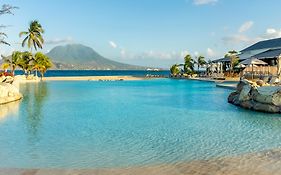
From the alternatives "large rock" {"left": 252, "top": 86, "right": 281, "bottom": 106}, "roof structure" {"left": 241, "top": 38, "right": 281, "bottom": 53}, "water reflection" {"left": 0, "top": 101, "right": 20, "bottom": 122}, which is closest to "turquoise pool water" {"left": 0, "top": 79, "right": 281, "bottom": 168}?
"water reflection" {"left": 0, "top": 101, "right": 20, "bottom": 122}

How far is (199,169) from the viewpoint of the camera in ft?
23.9

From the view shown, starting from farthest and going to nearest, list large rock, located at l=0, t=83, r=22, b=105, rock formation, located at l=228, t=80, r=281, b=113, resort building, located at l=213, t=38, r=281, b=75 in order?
resort building, located at l=213, t=38, r=281, b=75, large rock, located at l=0, t=83, r=22, b=105, rock formation, located at l=228, t=80, r=281, b=113

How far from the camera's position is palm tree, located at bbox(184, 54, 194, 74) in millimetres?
68500

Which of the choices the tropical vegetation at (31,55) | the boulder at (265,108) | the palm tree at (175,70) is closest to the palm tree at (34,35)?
the tropical vegetation at (31,55)

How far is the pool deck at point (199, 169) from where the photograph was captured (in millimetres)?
7027

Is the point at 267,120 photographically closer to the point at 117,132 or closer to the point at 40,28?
the point at 117,132

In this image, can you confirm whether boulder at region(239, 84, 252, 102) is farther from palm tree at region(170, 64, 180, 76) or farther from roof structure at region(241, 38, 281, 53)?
palm tree at region(170, 64, 180, 76)

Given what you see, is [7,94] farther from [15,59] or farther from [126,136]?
[15,59]

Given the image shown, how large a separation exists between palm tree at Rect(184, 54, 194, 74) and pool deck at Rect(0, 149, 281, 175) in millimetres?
61278

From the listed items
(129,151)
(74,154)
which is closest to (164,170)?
(129,151)

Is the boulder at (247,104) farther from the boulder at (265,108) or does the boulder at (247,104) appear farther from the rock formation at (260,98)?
the boulder at (265,108)

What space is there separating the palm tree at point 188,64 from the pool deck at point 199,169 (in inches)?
2413

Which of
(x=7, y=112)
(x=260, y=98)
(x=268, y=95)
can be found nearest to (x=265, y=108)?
(x=268, y=95)

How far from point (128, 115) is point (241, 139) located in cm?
692
